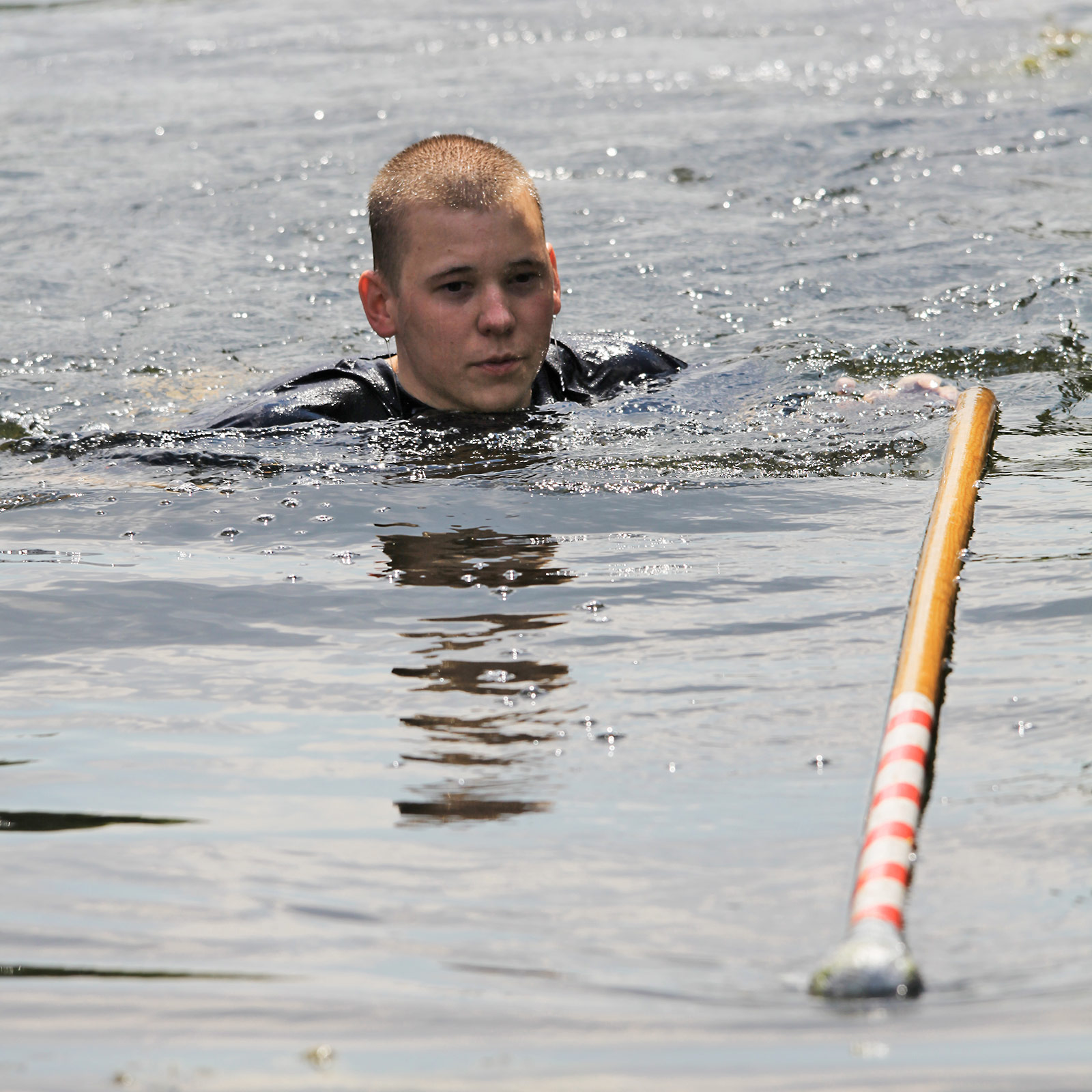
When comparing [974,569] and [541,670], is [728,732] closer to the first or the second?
[541,670]

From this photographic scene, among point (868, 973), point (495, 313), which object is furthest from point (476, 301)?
point (868, 973)

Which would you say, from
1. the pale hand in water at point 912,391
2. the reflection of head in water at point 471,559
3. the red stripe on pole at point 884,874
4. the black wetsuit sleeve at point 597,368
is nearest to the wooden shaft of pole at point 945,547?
the pale hand in water at point 912,391

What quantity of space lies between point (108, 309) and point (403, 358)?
2.51m

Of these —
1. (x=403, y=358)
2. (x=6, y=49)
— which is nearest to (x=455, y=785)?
(x=403, y=358)

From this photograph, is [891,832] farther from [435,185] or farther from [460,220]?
[435,185]

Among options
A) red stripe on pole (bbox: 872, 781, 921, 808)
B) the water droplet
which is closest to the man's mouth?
red stripe on pole (bbox: 872, 781, 921, 808)

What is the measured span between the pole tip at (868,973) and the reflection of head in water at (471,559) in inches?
71.3

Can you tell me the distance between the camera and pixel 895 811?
2.40 metres

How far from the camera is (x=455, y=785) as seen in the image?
2730mm

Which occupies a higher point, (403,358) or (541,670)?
(403,358)

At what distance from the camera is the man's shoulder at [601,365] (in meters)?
5.60

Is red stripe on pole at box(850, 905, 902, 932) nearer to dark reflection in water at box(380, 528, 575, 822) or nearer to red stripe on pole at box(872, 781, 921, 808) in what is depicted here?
red stripe on pole at box(872, 781, 921, 808)

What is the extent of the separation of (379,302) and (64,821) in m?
2.91

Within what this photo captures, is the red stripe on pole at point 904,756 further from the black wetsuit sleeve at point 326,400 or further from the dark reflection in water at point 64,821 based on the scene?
the black wetsuit sleeve at point 326,400
